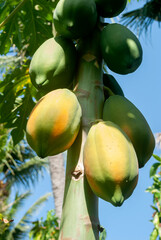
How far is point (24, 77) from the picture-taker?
214cm

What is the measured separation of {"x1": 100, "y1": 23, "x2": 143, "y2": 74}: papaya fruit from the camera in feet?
4.11

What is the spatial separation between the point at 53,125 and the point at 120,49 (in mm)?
411

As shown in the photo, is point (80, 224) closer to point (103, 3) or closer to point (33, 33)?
point (103, 3)

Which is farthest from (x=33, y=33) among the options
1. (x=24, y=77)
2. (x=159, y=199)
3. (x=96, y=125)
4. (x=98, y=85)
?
(x=159, y=199)

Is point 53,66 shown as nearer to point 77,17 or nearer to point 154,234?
point 77,17

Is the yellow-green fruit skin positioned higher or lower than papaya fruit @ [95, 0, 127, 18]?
lower

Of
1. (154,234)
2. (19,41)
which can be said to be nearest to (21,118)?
(19,41)

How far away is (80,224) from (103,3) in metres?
0.83

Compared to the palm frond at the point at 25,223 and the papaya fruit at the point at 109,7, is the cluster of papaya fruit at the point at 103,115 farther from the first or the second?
the palm frond at the point at 25,223

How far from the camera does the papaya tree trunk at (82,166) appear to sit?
0.96 metres

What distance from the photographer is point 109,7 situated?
1.39 metres

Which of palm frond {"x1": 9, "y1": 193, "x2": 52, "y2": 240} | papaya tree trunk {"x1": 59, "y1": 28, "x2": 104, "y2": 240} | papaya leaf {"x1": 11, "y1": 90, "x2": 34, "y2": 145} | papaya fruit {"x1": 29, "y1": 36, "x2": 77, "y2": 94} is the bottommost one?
palm frond {"x1": 9, "y1": 193, "x2": 52, "y2": 240}

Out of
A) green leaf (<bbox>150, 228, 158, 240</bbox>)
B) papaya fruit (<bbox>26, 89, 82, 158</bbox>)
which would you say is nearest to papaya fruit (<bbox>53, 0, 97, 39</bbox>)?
papaya fruit (<bbox>26, 89, 82, 158</bbox>)

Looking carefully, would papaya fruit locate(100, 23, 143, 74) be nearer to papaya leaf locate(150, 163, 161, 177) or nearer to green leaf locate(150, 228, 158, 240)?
green leaf locate(150, 228, 158, 240)
